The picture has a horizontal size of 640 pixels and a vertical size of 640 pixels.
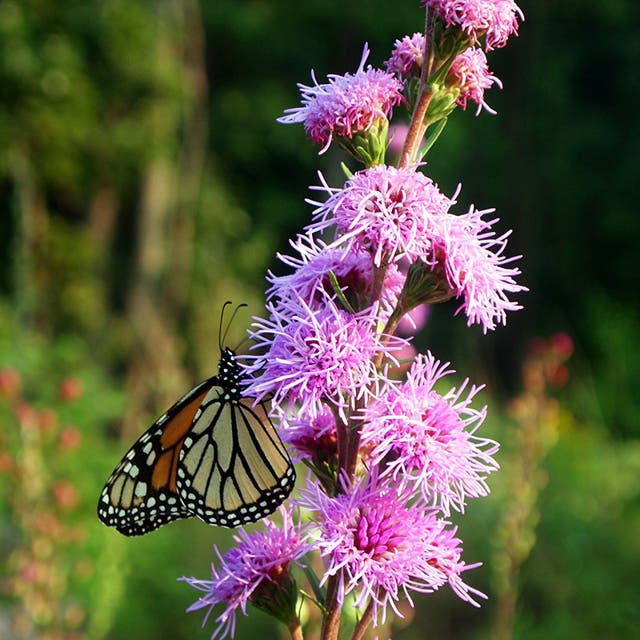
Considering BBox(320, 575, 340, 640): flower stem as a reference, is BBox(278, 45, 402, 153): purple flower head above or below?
above

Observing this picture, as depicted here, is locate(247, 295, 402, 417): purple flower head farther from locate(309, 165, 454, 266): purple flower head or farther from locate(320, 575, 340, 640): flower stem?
locate(320, 575, 340, 640): flower stem

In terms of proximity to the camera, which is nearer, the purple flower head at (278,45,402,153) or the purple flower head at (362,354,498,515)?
the purple flower head at (362,354,498,515)

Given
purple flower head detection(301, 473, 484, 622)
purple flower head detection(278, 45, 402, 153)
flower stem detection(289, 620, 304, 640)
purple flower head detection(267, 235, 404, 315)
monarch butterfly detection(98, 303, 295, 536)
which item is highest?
purple flower head detection(278, 45, 402, 153)

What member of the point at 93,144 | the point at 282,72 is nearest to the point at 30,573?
the point at 93,144

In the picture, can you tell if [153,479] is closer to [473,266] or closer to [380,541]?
[380,541]

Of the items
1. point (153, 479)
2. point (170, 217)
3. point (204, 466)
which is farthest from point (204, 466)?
point (170, 217)

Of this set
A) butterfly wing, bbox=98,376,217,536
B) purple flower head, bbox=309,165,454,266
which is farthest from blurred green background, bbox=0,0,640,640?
purple flower head, bbox=309,165,454,266
